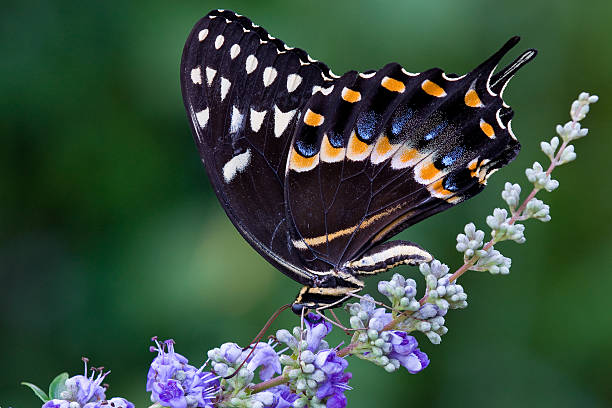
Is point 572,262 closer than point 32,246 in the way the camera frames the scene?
Yes

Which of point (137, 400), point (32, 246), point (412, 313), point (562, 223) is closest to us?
point (412, 313)

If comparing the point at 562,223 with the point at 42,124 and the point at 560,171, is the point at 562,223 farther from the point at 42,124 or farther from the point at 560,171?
the point at 42,124

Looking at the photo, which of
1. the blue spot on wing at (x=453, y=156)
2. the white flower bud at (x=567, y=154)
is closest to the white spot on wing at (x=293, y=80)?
the blue spot on wing at (x=453, y=156)

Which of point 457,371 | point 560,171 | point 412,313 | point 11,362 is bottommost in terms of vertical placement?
point 412,313

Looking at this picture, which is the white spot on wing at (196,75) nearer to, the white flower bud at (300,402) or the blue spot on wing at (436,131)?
the blue spot on wing at (436,131)

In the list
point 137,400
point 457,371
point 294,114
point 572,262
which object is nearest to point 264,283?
point 137,400

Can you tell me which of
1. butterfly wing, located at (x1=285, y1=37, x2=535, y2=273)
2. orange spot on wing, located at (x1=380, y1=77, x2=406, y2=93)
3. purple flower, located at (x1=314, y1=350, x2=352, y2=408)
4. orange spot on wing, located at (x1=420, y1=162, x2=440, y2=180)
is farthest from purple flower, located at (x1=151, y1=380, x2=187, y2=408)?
orange spot on wing, located at (x1=380, y1=77, x2=406, y2=93)
